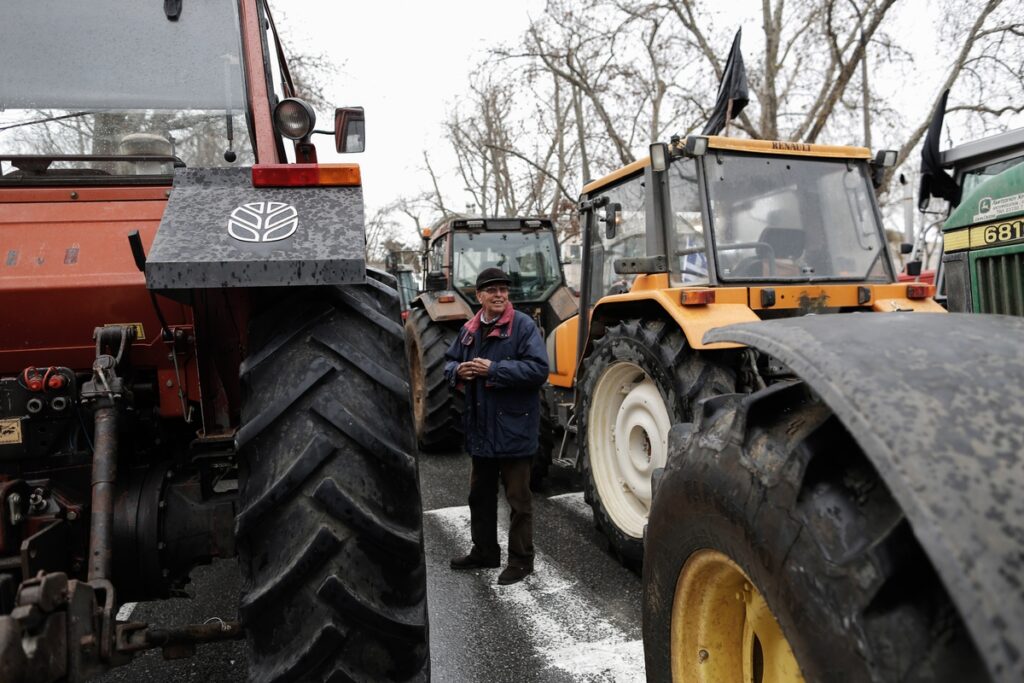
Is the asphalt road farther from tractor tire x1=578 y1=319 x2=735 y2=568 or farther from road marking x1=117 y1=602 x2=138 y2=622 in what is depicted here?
tractor tire x1=578 y1=319 x2=735 y2=568

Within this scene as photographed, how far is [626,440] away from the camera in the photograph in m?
4.52

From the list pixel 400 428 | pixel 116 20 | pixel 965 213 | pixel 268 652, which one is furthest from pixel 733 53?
pixel 268 652

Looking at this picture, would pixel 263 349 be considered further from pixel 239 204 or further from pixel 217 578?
pixel 217 578

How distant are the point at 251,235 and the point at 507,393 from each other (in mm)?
2474

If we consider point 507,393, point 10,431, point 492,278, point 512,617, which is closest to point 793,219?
point 492,278

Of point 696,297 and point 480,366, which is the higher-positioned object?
point 696,297

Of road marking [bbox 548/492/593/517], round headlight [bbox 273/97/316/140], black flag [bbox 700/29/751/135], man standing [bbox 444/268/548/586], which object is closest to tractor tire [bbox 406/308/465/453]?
road marking [bbox 548/492/593/517]

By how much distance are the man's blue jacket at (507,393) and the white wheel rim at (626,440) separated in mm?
550

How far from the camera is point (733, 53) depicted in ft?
27.7

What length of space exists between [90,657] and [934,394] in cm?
170

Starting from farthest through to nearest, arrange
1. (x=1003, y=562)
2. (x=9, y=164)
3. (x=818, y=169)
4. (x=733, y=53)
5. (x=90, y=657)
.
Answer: (x=733, y=53) → (x=818, y=169) → (x=9, y=164) → (x=90, y=657) → (x=1003, y=562)

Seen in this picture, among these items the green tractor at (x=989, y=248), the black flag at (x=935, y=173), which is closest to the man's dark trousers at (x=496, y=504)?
the green tractor at (x=989, y=248)

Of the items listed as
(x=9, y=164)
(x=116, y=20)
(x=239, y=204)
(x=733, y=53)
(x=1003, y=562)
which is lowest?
(x=1003, y=562)

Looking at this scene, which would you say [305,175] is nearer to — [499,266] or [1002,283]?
[1002,283]
